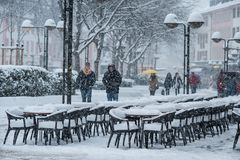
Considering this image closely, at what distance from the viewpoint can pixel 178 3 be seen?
50625 millimetres

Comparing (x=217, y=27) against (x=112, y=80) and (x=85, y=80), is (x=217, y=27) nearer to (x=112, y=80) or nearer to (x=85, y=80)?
(x=112, y=80)

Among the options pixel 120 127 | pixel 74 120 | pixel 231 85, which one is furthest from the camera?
pixel 231 85

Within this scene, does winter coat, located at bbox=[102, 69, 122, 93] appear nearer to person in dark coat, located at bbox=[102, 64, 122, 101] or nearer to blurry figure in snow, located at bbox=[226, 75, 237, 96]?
person in dark coat, located at bbox=[102, 64, 122, 101]

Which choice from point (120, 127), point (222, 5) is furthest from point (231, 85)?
point (222, 5)

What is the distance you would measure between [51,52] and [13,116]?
8307cm

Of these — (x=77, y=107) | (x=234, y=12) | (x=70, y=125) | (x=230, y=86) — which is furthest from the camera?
(x=234, y=12)

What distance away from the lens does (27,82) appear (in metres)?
30.4

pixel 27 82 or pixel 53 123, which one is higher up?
pixel 27 82

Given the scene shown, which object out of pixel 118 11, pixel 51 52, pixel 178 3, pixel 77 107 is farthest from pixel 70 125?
pixel 51 52

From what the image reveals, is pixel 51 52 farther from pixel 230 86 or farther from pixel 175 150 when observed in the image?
pixel 175 150

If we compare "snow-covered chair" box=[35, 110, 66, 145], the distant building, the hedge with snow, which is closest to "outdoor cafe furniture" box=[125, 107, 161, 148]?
"snow-covered chair" box=[35, 110, 66, 145]

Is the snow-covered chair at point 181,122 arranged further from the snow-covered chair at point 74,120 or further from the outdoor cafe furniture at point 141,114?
the snow-covered chair at point 74,120

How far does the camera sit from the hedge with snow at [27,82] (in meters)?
29.2

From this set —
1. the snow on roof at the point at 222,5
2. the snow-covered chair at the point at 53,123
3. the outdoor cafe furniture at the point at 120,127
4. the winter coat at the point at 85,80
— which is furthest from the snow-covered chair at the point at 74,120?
the snow on roof at the point at 222,5
